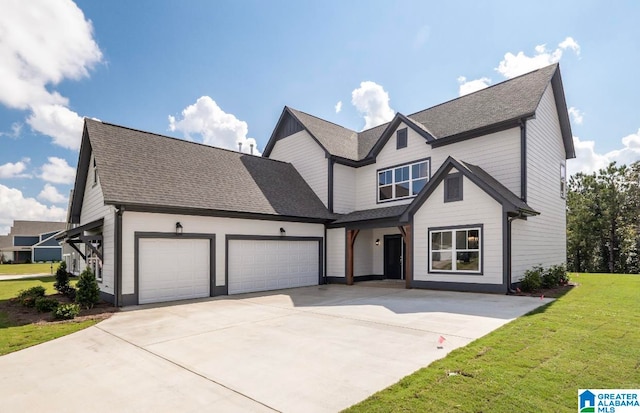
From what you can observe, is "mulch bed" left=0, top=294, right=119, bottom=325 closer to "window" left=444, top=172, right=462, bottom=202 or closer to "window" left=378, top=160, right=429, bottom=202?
"window" left=444, top=172, right=462, bottom=202

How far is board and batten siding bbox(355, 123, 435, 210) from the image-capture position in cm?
1611

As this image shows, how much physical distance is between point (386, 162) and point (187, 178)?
9243mm

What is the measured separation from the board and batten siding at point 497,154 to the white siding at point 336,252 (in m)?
6.20

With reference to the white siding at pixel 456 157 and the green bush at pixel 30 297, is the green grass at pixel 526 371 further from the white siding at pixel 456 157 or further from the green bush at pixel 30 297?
the green bush at pixel 30 297

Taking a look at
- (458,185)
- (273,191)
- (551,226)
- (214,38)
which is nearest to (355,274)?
(273,191)

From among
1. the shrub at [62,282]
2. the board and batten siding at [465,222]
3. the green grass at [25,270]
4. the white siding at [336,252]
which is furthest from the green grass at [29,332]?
the green grass at [25,270]

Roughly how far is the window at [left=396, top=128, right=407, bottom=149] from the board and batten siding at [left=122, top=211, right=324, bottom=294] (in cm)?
550

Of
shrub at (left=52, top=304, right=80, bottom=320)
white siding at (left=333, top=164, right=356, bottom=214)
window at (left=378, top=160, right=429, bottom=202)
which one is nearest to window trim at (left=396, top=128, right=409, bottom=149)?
window at (left=378, top=160, right=429, bottom=202)

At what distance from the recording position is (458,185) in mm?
12758

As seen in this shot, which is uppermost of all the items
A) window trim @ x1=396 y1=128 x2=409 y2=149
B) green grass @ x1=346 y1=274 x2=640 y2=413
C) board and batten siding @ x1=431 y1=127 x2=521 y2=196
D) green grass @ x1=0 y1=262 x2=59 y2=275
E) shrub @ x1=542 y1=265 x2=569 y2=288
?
window trim @ x1=396 y1=128 x2=409 y2=149

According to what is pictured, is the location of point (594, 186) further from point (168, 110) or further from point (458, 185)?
point (168, 110)

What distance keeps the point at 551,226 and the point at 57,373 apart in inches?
686

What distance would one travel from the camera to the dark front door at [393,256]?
1805 cm

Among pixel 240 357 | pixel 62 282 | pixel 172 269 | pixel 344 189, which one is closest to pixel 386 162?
pixel 344 189
